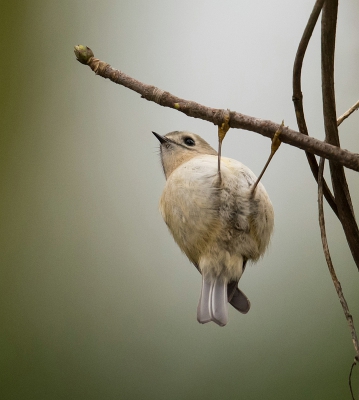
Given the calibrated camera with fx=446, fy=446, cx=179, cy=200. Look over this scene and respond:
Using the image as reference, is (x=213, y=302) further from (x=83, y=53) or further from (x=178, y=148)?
(x=83, y=53)

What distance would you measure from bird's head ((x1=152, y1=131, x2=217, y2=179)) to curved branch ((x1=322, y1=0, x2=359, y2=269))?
52 centimetres

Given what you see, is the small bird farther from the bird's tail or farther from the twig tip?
the twig tip

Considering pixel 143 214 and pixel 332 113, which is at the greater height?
pixel 332 113

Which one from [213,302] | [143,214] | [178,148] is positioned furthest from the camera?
[143,214]

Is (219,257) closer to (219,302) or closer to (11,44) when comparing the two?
(219,302)

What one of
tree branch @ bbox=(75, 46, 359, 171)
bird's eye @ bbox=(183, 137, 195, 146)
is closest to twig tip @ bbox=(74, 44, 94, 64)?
tree branch @ bbox=(75, 46, 359, 171)

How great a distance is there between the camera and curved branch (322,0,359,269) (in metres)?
0.78

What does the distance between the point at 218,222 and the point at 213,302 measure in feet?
0.61

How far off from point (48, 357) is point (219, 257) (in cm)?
121

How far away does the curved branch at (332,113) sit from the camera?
0.78 meters

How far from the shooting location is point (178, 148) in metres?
1.34

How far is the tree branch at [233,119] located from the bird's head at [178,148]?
434mm

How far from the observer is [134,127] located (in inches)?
78.1

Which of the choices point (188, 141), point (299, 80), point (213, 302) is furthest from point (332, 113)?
point (188, 141)
